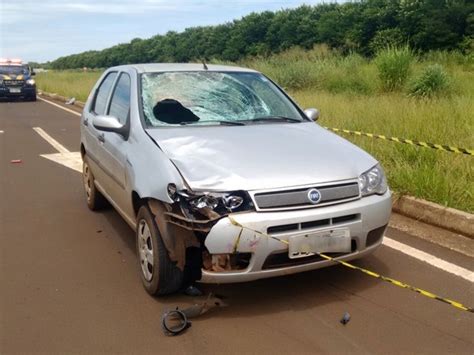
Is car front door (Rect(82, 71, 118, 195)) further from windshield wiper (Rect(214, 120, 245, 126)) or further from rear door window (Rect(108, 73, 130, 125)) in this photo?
windshield wiper (Rect(214, 120, 245, 126))

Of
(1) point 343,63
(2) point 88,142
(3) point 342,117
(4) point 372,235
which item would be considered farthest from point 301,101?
(4) point 372,235

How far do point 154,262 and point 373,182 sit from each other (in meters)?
1.58

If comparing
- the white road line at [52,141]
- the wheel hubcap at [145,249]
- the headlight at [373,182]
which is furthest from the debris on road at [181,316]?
the white road line at [52,141]

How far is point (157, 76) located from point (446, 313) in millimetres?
2967

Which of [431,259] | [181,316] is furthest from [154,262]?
[431,259]

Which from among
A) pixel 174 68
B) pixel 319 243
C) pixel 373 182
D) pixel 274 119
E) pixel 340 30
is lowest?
pixel 319 243

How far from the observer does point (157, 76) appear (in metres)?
4.56

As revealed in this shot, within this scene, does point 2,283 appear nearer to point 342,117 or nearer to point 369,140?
point 369,140

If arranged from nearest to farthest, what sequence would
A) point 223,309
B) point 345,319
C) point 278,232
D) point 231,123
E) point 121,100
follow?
point 278,232 → point 345,319 → point 223,309 → point 231,123 → point 121,100

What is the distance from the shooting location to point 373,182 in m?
3.57

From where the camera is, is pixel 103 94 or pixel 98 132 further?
pixel 103 94

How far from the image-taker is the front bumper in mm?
3074

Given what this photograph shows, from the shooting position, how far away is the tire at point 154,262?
3.37 m

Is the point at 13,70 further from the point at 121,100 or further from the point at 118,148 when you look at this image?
the point at 118,148
